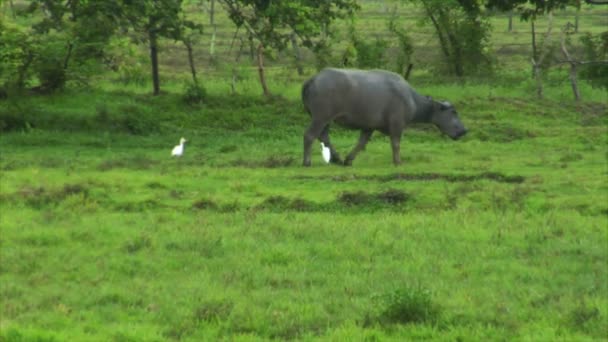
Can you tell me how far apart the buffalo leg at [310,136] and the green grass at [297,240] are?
538 mm

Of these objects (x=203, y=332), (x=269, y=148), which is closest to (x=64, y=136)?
(x=269, y=148)

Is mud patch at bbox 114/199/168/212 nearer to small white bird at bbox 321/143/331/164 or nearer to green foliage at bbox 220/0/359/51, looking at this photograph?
small white bird at bbox 321/143/331/164

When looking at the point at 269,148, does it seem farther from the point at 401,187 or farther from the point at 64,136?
the point at 401,187

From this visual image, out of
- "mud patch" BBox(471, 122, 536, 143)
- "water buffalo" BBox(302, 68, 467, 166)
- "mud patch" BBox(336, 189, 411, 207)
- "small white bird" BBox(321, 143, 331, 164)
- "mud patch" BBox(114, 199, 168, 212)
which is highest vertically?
"water buffalo" BBox(302, 68, 467, 166)

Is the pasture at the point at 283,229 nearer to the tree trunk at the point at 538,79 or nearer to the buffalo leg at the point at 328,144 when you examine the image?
the buffalo leg at the point at 328,144

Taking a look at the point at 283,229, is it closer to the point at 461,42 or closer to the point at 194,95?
the point at 194,95

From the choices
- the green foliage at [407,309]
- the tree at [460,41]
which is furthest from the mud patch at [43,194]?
the tree at [460,41]

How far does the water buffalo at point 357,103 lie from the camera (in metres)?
19.1

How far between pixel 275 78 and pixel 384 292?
26.5m

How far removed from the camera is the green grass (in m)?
8.52

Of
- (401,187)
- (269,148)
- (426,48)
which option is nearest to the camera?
(401,187)

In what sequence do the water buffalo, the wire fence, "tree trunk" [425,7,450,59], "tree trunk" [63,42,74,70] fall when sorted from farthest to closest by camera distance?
the wire fence, "tree trunk" [425,7,450,59], "tree trunk" [63,42,74,70], the water buffalo

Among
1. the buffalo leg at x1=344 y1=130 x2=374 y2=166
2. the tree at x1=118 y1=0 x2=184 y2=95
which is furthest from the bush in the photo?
the buffalo leg at x1=344 y1=130 x2=374 y2=166

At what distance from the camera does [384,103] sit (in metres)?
19.5
